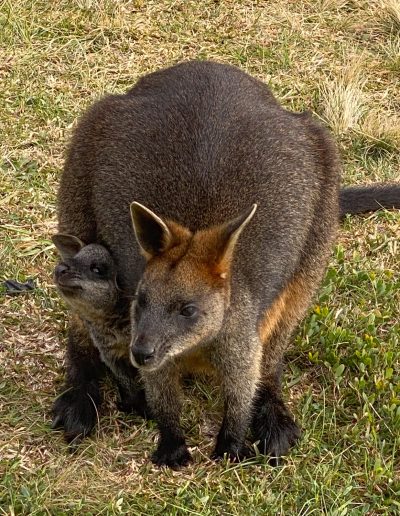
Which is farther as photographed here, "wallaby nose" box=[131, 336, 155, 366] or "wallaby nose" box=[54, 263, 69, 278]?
"wallaby nose" box=[54, 263, 69, 278]

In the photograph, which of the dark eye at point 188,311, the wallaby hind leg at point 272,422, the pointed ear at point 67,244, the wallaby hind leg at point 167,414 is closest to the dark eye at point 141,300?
the dark eye at point 188,311

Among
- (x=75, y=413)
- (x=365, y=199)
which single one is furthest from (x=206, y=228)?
(x=365, y=199)

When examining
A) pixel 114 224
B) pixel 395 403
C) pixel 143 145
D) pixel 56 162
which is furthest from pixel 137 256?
pixel 56 162

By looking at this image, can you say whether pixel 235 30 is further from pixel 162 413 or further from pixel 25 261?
pixel 162 413

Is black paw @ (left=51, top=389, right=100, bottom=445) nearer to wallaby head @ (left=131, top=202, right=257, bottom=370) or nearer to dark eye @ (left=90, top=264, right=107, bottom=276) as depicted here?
dark eye @ (left=90, top=264, right=107, bottom=276)

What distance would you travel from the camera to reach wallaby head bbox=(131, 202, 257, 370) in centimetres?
389

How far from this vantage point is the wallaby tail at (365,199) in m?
5.83

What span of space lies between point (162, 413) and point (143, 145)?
116 centimetres

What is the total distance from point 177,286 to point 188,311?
4.1 inches

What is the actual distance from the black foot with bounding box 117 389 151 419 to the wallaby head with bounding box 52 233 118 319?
1.46 ft

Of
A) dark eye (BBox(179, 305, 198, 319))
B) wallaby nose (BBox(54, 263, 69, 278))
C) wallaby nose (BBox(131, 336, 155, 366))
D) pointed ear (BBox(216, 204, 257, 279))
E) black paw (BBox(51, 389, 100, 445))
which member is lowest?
black paw (BBox(51, 389, 100, 445))

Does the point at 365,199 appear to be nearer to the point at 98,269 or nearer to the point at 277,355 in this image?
the point at 277,355

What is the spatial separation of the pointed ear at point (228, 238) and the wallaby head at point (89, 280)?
608 mm

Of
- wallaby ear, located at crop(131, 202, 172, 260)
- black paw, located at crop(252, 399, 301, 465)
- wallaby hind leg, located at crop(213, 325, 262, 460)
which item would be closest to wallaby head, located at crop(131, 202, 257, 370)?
wallaby ear, located at crop(131, 202, 172, 260)
